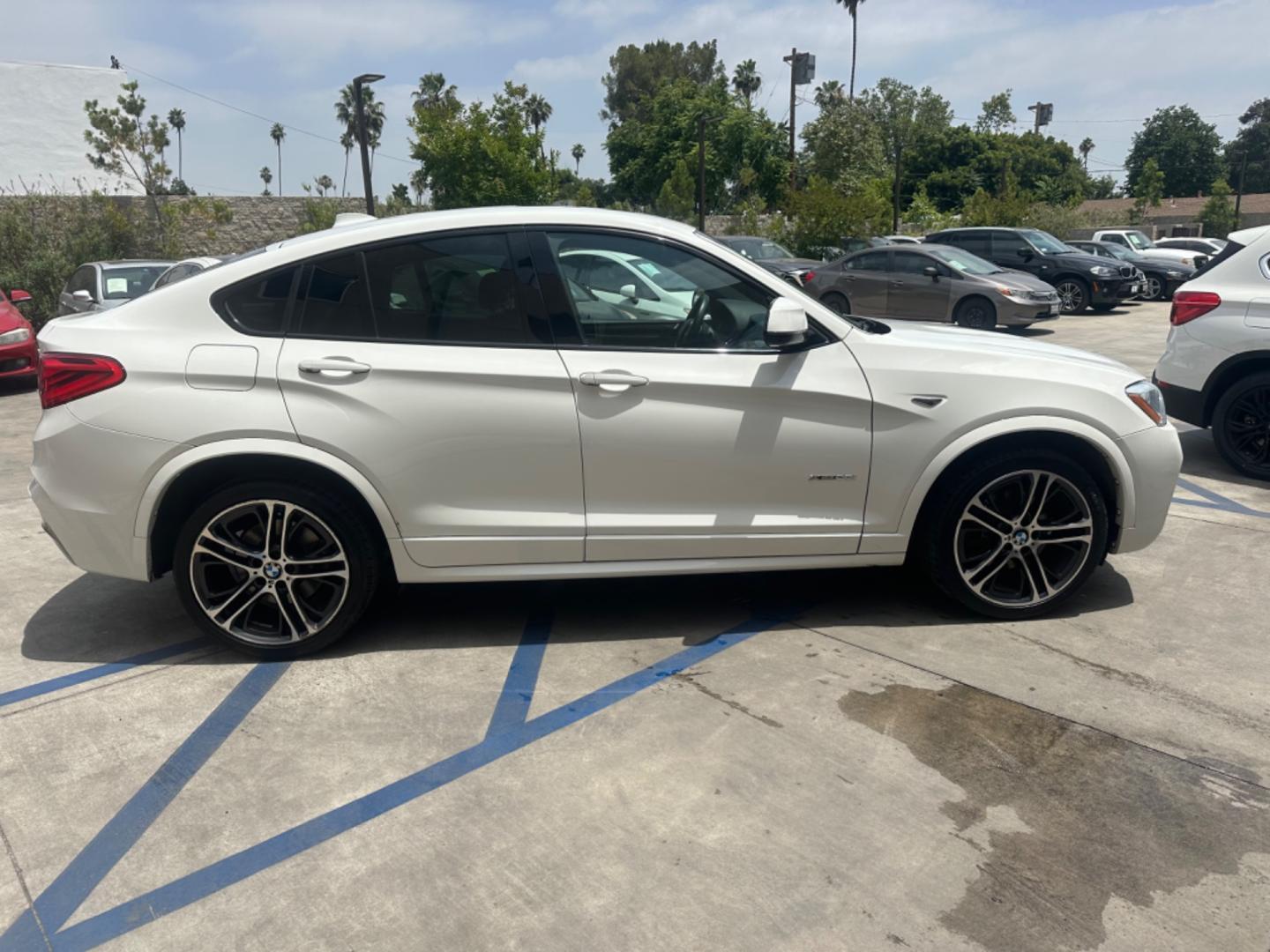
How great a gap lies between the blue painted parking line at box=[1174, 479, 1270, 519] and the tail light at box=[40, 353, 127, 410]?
19.1 feet

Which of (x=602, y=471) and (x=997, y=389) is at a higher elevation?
(x=997, y=389)

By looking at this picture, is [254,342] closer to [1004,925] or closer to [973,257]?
[1004,925]

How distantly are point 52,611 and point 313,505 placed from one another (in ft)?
5.75

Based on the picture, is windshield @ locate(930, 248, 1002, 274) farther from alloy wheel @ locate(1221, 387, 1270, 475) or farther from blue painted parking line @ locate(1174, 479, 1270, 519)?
blue painted parking line @ locate(1174, 479, 1270, 519)

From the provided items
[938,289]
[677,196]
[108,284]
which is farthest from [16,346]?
[677,196]

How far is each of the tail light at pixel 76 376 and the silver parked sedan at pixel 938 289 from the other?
1271 centimetres

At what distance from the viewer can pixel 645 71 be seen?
89.5 m

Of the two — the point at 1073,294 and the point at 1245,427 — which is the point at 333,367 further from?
the point at 1073,294

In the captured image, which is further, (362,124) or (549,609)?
(362,124)

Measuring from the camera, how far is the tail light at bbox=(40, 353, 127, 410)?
11.9 feet

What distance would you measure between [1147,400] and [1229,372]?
302 cm

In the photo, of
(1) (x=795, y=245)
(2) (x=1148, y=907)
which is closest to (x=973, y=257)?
(1) (x=795, y=245)

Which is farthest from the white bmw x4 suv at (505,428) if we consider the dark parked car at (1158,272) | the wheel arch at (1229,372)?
the dark parked car at (1158,272)

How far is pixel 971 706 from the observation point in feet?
11.2
